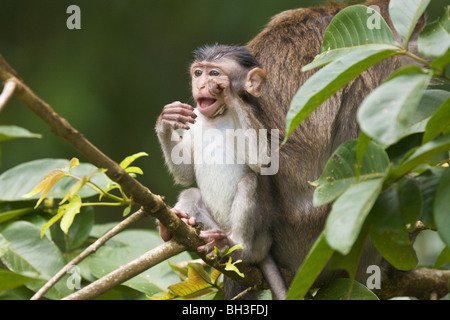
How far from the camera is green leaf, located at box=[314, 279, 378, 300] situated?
253 centimetres

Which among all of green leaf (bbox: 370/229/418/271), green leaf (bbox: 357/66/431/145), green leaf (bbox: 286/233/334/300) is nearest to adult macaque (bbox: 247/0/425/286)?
green leaf (bbox: 370/229/418/271)

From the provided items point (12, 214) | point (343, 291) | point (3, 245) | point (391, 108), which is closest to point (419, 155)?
point (391, 108)

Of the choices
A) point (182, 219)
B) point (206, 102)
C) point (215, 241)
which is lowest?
point (215, 241)

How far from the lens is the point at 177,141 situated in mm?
3543

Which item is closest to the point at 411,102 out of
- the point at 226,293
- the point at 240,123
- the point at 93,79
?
the point at 240,123

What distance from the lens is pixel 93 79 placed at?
308 inches

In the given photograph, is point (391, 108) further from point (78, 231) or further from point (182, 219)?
point (78, 231)

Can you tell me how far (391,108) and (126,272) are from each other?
1.47 meters

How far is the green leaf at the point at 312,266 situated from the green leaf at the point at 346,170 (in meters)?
0.20

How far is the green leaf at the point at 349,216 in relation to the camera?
1486mm

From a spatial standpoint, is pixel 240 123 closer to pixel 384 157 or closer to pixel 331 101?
pixel 331 101

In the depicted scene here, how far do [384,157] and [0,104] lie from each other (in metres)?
1.17

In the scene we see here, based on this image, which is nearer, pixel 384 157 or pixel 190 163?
pixel 384 157

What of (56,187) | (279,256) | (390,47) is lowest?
(279,256)
